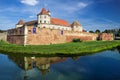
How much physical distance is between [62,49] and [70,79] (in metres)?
12.2

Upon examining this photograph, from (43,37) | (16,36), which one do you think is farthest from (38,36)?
(16,36)

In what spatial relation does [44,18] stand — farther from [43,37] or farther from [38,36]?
[38,36]

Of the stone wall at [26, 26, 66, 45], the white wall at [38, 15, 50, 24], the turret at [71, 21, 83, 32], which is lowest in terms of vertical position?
the stone wall at [26, 26, 66, 45]

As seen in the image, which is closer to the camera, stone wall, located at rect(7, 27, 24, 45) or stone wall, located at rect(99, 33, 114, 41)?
stone wall, located at rect(7, 27, 24, 45)

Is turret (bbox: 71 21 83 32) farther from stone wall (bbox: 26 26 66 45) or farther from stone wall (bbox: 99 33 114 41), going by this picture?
stone wall (bbox: 26 26 66 45)

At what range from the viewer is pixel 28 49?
24062 millimetres

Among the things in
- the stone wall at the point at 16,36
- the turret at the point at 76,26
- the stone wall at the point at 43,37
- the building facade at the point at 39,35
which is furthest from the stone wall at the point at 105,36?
the stone wall at the point at 16,36

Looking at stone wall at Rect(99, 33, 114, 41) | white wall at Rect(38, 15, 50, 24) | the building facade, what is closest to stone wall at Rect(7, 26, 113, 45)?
the building facade

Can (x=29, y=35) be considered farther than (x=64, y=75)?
Yes

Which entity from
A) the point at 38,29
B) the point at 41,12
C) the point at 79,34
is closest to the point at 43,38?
the point at 38,29

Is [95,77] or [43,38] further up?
[43,38]

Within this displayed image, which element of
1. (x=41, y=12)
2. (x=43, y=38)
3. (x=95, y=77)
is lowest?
(x=95, y=77)

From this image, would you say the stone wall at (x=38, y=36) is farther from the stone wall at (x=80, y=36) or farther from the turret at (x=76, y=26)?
the turret at (x=76, y=26)

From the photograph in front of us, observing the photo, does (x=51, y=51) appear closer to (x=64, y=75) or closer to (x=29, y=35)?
(x=29, y=35)
